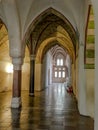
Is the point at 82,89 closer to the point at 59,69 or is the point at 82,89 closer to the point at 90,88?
the point at 90,88

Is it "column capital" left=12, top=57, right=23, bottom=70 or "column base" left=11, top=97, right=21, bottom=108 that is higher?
"column capital" left=12, top=57, right=23, bottom=70

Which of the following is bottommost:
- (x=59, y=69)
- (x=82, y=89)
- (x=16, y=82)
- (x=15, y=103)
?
(x=15, y=103)

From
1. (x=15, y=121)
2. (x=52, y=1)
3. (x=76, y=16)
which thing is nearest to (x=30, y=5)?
(x=52, y=1)

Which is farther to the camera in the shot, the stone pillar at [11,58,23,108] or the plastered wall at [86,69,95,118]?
the stone pillar at [11,58,23,108]

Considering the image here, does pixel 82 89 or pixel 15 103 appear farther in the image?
pixel 15 103

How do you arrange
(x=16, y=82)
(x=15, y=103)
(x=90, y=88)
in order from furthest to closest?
(x=16, y=82) → (x=15, y=103) → (x=90, y=88)

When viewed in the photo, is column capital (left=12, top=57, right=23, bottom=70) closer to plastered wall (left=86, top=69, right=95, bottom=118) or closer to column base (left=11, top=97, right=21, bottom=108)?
column base (left=11, top=97, right=21, bottom=108)

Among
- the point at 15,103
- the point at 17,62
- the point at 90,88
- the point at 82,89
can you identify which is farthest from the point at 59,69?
the point at 90,88

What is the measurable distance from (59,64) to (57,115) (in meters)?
26.1

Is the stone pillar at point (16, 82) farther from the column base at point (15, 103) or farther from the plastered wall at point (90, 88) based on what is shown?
the plastered wall at point (90, 88)

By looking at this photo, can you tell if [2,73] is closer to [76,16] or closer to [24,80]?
[24,80]

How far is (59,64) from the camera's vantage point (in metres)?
33.4

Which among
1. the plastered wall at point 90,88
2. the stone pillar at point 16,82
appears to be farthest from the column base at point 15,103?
the plastered wall at point 90,88

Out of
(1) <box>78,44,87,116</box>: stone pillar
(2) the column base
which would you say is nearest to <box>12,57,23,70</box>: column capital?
(2) the column base
